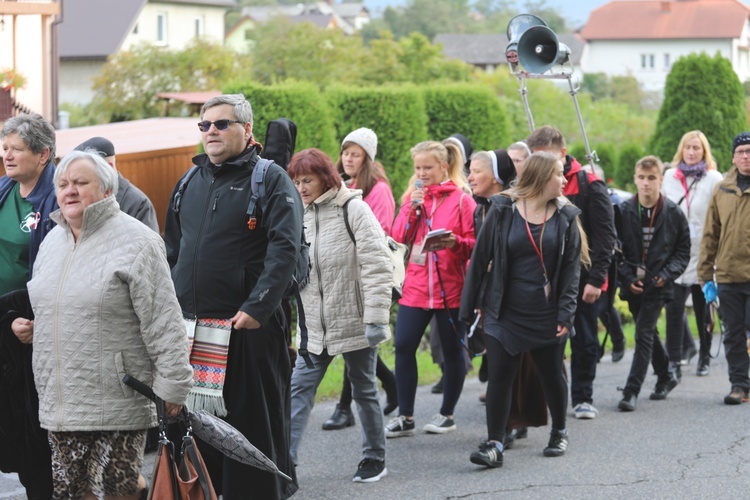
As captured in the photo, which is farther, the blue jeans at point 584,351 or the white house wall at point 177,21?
the white house wall at point 177,21

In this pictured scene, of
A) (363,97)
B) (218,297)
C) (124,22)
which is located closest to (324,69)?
(124,22)

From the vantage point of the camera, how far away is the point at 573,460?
22.7 feet

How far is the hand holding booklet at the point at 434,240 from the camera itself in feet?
23.6

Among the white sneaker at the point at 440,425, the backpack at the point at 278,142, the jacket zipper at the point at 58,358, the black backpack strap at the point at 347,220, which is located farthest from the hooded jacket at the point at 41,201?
the white sneaker at the point at 440,425

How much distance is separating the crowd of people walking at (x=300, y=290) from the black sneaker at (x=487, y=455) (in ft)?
0.05

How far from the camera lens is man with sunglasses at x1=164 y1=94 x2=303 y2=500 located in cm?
517

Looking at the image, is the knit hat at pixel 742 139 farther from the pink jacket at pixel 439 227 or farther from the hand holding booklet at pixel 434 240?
the hand holding booklet at pixel 434 240

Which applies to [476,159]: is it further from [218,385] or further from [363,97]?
[363,97]

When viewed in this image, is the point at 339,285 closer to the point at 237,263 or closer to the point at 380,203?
the point at 237,263

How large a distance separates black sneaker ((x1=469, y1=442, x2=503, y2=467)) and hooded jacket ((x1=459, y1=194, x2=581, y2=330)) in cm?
78

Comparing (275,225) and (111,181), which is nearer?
(111,181)

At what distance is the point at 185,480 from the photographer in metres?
4.54

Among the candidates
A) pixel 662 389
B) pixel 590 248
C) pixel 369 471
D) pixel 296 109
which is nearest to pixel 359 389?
pixel 369 471

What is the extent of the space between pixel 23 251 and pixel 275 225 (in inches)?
52.4
